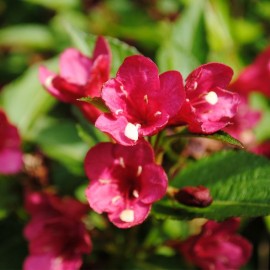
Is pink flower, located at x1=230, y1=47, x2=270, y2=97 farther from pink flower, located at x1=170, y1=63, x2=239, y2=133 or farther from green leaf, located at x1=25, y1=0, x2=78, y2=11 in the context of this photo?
green leaf, located at x1=25, y1=0, x2=78, y2=11

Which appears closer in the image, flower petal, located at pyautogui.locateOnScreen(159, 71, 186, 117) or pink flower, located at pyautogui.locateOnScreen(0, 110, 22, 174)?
flower petal, located at pyautogui.locateOnScreen(159, 71, 186, 117)

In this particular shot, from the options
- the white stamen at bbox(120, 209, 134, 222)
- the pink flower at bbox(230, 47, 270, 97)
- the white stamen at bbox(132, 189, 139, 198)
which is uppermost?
the white stamen at bbox(120, 209, 134, 222)

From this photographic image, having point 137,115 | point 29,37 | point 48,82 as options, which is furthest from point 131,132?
point 29,37

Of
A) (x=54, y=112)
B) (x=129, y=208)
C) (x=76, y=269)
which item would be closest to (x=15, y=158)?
(x=76, y=269)

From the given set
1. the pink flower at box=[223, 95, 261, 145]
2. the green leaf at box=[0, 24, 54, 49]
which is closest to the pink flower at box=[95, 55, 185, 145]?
the pink flower at box=[223, 95, 261, 145]

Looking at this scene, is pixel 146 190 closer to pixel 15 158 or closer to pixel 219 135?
pixel 219 135

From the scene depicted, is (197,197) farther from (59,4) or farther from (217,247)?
(59,4)

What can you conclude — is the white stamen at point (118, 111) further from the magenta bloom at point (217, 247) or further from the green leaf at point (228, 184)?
the magenta bloom at point (217, 247)
